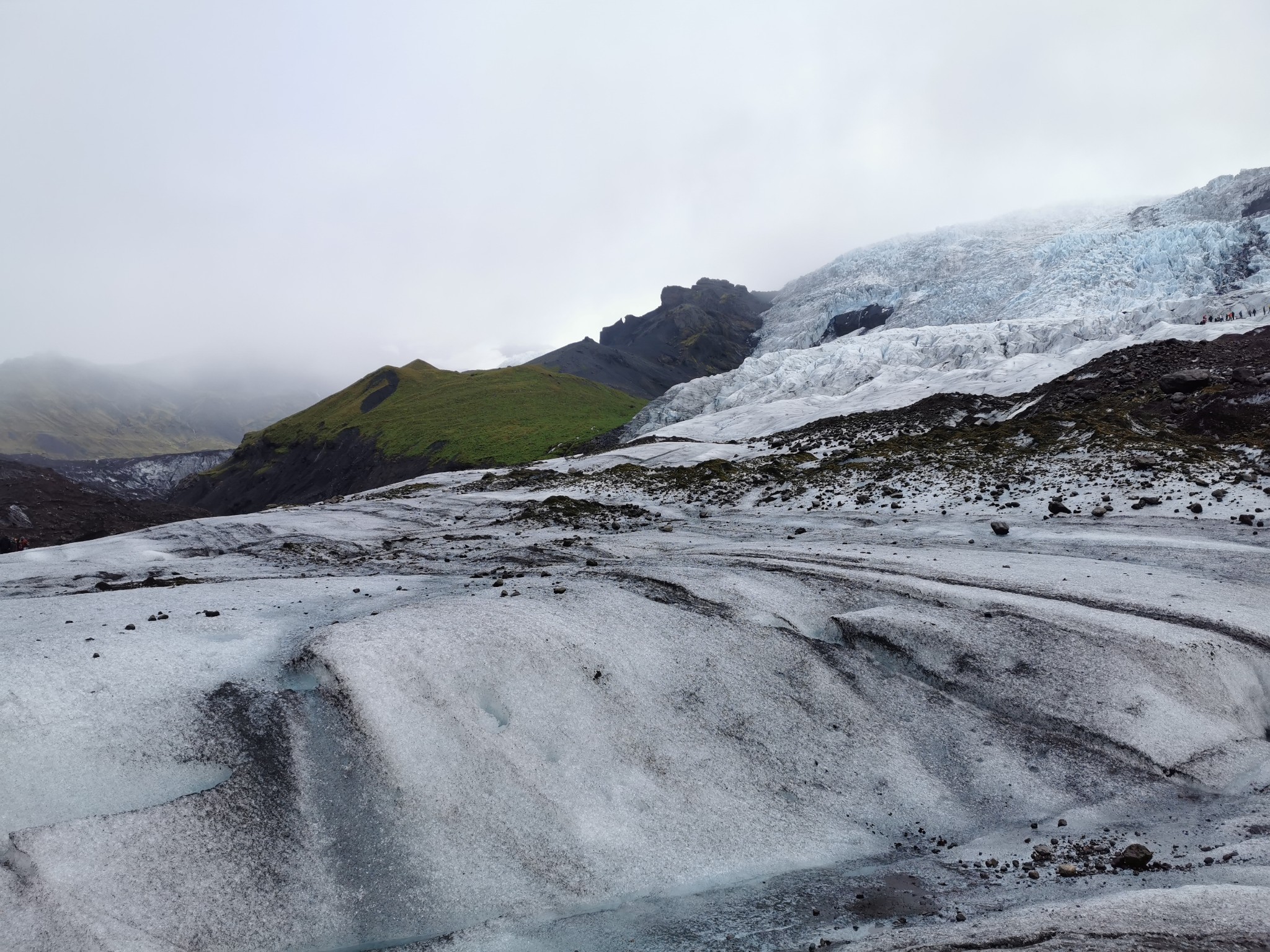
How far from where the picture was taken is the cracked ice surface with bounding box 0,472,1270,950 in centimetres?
729

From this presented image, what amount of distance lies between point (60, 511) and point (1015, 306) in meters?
137

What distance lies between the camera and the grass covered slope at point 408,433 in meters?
103

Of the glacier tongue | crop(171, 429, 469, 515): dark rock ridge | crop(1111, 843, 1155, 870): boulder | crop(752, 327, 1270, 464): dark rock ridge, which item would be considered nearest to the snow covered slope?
the glacier tongue

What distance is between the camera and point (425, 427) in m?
114

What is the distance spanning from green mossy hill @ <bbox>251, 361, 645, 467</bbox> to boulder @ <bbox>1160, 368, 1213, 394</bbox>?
236 feet

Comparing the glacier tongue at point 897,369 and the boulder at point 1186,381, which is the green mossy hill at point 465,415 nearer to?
the glacier tongue at point 897,369

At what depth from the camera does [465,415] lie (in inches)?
4646

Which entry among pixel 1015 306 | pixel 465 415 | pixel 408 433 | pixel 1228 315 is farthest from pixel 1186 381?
pixel 408 433

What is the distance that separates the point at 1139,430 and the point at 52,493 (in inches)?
3750

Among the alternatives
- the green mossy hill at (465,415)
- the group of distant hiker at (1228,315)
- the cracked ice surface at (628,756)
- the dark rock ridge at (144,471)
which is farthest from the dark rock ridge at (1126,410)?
the dark rock ridge at (144,471)

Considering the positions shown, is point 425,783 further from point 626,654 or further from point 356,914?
point 626,654

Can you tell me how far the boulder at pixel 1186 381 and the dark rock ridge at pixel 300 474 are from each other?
80663 millimetres

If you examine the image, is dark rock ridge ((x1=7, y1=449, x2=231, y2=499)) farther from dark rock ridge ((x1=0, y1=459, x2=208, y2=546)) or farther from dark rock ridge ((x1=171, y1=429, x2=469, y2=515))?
dark rock ridge ((x1=0, y1=459, x2=208, y2=546))

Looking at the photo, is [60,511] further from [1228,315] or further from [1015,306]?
[1015,306]
